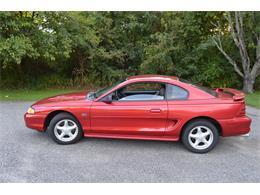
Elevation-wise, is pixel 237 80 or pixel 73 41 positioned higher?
pixel 73 41

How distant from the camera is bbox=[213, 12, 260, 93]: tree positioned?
9719mm

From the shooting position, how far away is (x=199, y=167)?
3328mm

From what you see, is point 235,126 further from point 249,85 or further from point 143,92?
point 249,85

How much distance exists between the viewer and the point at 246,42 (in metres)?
10.3

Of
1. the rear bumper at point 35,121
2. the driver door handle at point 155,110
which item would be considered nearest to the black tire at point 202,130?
the driver door handle at point 155,110

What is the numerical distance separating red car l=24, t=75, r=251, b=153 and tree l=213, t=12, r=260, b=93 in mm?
6921

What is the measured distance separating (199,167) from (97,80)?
9621 mm

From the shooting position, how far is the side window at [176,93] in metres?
3.91

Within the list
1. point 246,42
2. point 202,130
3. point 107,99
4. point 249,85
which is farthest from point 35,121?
point 246,42

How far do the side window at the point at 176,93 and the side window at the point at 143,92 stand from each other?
13cm

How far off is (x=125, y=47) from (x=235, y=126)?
9.74m
